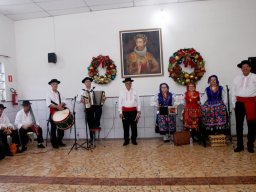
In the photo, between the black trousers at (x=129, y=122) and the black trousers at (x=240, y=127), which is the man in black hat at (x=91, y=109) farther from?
the black trousers at (x=240, y=127)

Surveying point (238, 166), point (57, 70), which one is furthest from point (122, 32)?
point (238, 166)

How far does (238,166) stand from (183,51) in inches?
126

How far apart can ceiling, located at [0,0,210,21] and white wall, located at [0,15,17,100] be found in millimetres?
233

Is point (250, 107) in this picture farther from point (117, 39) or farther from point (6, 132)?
point (6, 132)

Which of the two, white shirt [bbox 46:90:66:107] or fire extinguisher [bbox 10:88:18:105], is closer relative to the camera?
white shirt [bbox 46:90:66:107]

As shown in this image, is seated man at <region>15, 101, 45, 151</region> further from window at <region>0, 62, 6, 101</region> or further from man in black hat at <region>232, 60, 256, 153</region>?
man in black hat at <region>232, 60, 256, 153</region>

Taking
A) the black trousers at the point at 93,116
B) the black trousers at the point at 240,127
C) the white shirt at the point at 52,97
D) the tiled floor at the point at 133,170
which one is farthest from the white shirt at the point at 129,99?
the black trousers at the point at 240,127

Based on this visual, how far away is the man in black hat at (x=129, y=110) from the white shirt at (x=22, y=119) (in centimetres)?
220

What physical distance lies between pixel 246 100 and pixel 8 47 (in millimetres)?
5843

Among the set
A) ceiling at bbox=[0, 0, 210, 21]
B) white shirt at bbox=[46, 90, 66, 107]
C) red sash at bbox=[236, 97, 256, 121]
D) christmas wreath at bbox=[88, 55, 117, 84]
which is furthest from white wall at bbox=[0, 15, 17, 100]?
red sash at bbox=[236, 97, 256, 121]

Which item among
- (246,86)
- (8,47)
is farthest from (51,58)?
(246,86)

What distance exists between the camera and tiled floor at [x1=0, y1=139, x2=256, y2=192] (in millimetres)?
3061

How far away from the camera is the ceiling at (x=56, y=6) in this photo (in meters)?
5.62

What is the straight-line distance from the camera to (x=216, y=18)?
5938 mm
